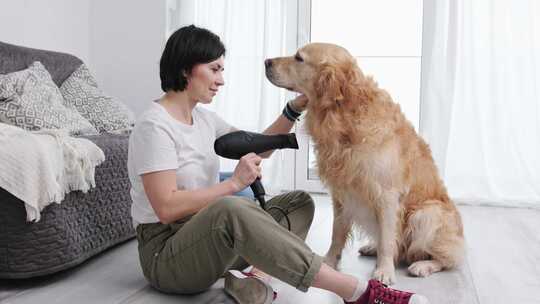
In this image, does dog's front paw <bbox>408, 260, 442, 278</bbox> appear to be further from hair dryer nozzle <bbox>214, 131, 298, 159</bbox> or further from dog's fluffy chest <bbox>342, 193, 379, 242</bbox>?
hair dryer nozzle <bbox>214, 131, 298, 159</bbox>

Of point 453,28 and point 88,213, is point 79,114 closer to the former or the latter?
point 88,213

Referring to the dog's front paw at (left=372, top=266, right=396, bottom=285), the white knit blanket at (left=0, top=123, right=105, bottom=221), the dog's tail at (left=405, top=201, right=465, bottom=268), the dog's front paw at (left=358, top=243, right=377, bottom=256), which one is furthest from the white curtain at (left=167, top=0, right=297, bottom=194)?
the white knit blanket at (left=0, top=123, right=105, bottom=221)

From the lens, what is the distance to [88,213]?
2.12 meters

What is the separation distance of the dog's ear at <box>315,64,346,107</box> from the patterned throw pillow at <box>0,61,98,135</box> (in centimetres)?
139

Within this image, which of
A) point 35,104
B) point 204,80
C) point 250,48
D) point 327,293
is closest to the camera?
point 204,80

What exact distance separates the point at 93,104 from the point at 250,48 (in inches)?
56.8

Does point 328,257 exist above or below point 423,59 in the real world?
below

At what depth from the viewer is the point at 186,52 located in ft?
5.65

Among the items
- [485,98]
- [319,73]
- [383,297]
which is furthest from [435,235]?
[485,98]

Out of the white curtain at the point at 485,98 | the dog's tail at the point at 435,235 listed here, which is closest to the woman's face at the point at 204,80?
the dog's tail at the point at 435,235

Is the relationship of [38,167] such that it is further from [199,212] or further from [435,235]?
[435,235]

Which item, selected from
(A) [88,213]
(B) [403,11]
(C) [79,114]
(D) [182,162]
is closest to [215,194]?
(D) [182,162]

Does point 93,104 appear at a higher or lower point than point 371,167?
higher

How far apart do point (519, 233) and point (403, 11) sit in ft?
6.25
